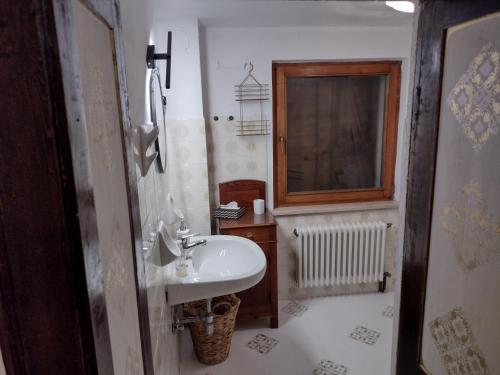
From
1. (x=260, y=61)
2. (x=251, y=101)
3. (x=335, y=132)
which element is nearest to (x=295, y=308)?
(x=335, y=132)

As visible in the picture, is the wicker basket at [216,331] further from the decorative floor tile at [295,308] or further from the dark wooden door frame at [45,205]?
the dark wooden door frame at [45,205]

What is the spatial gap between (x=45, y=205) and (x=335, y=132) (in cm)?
250

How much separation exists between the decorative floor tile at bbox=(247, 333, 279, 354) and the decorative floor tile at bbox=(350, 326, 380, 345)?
0.53m

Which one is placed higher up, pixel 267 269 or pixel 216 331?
pixel 267 269

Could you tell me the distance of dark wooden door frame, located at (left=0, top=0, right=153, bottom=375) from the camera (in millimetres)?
396

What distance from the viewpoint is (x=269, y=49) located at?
247 centimetres

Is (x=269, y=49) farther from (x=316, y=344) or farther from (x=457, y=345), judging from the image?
(x=457, y=345)

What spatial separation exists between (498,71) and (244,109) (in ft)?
6.49

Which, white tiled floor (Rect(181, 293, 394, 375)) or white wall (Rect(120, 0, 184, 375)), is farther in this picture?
white tiled floor (Rect(181, 293, 394, 375))

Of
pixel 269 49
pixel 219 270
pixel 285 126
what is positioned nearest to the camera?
pixel 219 270

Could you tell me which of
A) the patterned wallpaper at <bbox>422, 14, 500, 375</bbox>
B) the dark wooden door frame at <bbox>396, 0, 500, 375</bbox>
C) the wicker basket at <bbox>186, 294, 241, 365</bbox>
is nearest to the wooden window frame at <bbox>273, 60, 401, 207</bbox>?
the wicker basket at <bbox>186, 294, 241, 365</bbox>

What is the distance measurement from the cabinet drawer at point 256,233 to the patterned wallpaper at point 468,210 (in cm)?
154

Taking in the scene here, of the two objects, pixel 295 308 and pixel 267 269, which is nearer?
pixel 267 269

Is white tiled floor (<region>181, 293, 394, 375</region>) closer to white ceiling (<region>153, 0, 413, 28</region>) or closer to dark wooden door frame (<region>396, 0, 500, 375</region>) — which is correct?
dark wooden door frame (<region>396, 0, 500, 375</region>)
